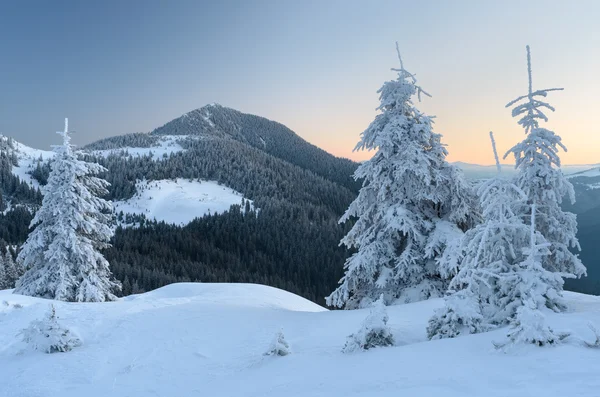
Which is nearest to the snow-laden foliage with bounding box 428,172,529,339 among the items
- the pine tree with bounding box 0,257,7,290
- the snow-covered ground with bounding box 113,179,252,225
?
the pine tree with bounding box 0,257,7,290

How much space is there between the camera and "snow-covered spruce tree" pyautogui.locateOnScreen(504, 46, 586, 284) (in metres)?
8.88

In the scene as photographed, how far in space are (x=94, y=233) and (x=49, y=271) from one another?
2.78 metres

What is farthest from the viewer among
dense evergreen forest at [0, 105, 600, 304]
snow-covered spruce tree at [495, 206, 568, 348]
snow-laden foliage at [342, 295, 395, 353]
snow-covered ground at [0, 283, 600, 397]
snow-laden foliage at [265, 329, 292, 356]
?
dense evergreen forest at [0, 105, 600, 304]

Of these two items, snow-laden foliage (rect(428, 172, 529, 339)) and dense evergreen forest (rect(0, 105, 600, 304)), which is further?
dense evergreen forest (rect(0, 105, 600, 304))

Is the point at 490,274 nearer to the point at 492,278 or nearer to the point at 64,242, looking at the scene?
the point at 492,278

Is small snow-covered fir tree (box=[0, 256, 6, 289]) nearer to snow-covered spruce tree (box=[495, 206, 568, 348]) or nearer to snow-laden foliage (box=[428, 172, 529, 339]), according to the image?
snow-laden foliage (box=[428, 172, 529, 339])

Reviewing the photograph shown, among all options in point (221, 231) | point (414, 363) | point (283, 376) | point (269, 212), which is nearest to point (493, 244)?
point (414, 363)

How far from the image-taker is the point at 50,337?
828cm

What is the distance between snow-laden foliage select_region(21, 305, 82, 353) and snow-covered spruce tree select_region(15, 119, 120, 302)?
10298 millimetres

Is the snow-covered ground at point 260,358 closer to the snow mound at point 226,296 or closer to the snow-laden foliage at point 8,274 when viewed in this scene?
the snow mound at point 226,296

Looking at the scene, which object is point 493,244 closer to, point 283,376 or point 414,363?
point 414,363

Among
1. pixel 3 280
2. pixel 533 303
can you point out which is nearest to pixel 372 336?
pixel 533 303

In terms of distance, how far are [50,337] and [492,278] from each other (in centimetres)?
997

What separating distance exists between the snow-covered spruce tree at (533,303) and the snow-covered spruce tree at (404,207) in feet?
16.6
